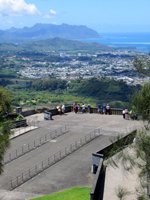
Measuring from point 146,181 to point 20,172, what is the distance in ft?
28.0

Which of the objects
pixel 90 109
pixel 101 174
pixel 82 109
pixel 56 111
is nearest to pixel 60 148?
pixel 101 174

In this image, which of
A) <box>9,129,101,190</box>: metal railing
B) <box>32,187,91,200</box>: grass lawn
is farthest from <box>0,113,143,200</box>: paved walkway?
<box>32,187,91,200</box>: grass lawn

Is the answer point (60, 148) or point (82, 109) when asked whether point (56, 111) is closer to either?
point (82, 109)

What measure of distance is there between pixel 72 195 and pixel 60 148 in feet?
19.6

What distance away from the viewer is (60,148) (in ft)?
74.9

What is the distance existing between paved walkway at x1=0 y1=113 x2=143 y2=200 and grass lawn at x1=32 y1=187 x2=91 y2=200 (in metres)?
0.51

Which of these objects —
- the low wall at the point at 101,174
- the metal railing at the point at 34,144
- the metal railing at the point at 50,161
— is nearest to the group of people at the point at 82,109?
the metal railing at the point at 34,144

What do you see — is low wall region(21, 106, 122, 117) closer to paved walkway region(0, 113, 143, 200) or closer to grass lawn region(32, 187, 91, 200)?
paved walkway region(0, 113, 143, 200)

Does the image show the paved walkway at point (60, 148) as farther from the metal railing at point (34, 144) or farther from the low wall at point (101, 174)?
the low wall at point (101, 174)

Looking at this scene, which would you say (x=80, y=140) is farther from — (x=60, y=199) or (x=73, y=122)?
(x=60, y=199)

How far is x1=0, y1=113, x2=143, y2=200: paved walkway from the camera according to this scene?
1805 centimetres

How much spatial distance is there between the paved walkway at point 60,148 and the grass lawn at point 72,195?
0.51 metres

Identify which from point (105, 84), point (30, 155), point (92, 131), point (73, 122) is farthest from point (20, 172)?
point (105, 84)

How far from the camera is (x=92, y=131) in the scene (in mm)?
25719
